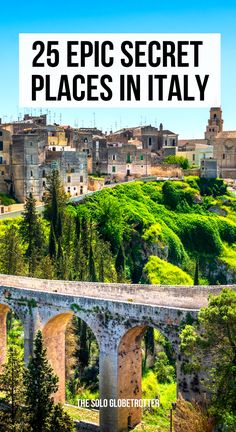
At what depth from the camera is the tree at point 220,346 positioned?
1677cm

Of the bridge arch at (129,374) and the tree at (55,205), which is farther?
the tree at (55,205)

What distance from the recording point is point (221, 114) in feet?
278

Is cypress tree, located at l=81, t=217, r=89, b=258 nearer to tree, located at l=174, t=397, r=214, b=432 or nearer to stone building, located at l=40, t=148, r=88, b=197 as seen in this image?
stone building, located at l=40, t=148, r=88, b=197

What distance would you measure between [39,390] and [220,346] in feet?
19.4

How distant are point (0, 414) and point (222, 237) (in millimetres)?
42092

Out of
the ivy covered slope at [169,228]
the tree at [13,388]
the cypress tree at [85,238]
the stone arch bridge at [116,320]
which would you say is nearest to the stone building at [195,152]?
the ivy covered slope at [169,228]

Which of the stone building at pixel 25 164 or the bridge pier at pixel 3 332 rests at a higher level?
the stone building at pixel 25 164

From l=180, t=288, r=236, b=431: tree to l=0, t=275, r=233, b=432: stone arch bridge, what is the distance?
157 centimetres

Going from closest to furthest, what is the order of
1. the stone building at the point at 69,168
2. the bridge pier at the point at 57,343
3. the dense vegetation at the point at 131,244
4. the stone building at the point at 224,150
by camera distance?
the bridge pier at the point at 57,343 → the dense vegetation at the point at 131,244 → the stone building at the point at 69,168 → the stone building at the point at 224,150

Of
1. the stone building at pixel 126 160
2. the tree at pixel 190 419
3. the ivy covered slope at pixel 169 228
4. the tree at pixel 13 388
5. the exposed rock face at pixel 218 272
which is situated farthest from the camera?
the stone building at pixel 126 160

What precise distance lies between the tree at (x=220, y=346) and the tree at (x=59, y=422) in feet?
13.7

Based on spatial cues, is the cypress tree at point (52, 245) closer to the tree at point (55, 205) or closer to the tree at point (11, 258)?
the tree at point (55, 205)

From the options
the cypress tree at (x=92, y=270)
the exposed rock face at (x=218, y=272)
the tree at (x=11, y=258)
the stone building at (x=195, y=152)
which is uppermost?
the stone building at (x=195, y=152)

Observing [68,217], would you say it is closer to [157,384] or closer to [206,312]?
[157,384]
